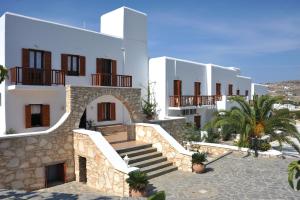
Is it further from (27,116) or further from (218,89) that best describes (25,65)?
(218,89)

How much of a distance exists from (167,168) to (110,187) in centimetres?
322

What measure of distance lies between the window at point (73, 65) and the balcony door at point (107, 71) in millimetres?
1428

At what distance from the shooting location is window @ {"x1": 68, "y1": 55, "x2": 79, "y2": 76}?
53.4 feet

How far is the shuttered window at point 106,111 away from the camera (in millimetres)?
17936

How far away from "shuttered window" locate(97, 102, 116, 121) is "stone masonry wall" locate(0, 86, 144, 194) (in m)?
3.71

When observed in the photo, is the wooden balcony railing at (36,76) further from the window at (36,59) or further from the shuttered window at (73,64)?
the shuttered window at (73,64)

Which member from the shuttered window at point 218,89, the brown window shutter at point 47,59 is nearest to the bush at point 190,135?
the shuttered window at point 218,89

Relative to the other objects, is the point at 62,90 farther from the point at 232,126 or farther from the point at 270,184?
the point at 270,184

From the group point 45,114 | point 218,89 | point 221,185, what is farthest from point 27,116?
point 218,89

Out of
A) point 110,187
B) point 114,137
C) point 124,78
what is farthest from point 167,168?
point 124,78

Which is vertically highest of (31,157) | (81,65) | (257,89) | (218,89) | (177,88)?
(81,65)

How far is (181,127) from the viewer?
18672 millimetres

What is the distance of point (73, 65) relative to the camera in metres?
16.5

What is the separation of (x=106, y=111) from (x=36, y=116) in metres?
4.77
